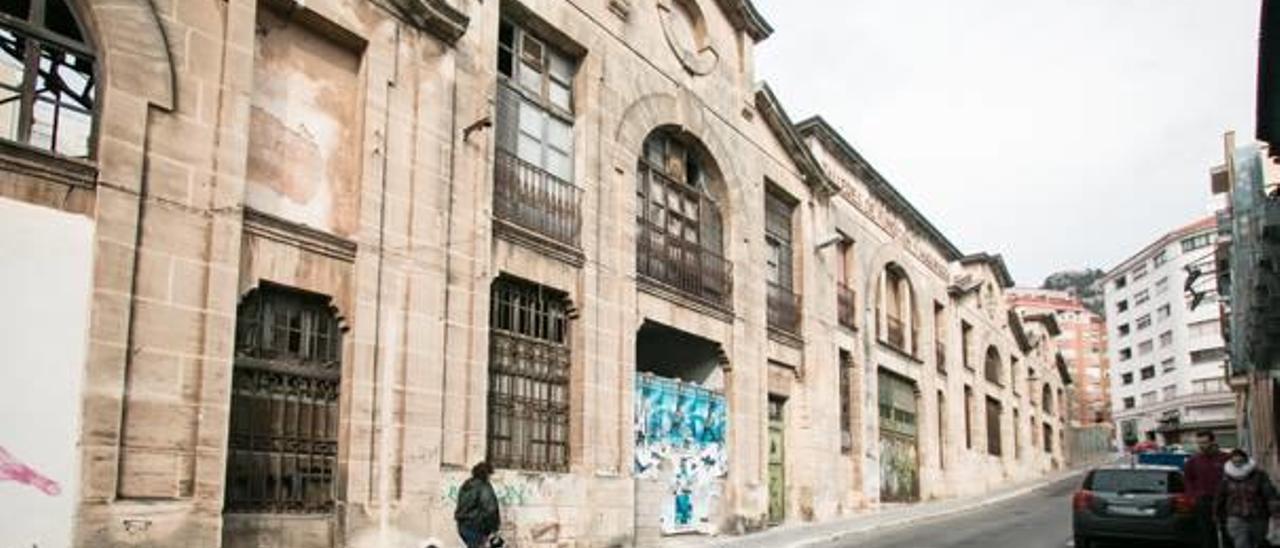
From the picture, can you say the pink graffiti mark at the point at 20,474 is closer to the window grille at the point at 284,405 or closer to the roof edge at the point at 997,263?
the window grille at the point at 284,405

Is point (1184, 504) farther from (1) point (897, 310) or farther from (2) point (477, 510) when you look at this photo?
(1) point (897, 310)

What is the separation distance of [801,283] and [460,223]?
42.2 ft

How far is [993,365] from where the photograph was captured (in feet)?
158

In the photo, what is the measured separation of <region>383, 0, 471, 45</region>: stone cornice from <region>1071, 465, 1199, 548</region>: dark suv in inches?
445

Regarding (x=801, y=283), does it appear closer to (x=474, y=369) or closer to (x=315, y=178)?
(x=474, y=369)

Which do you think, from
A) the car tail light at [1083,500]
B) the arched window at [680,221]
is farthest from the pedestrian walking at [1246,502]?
the arched window at [680,221]

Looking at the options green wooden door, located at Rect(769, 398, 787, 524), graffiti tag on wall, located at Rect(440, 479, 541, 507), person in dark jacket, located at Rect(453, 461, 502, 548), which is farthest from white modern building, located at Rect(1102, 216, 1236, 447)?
person in dark jacket, located at Rect(453, 461, 502, 548)

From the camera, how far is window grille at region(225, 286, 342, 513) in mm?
12312

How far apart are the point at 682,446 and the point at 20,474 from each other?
1239 cm

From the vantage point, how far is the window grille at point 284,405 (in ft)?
40.4

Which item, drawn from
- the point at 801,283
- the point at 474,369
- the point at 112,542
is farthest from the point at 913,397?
the point at 112,542

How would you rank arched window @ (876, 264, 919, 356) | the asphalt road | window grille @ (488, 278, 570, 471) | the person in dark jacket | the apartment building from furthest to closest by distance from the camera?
1. the apartment building
2. arched window @ (876, 264, 919, 356)
3. the asphalt road
4. window grille @ (488, 278, 570, 471)
5. the person in dark jacket

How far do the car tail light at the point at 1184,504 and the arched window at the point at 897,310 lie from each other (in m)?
16.4

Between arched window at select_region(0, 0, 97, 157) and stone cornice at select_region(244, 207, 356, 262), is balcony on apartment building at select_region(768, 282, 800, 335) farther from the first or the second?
arched window at select_region(0, 0, 97, 157)
